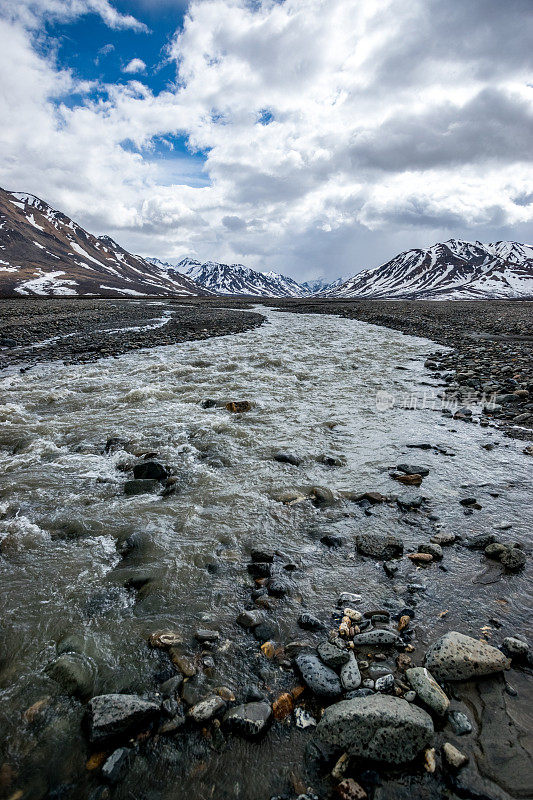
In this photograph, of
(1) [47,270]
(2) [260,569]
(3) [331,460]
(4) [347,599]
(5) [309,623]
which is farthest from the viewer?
(1) [47,270]

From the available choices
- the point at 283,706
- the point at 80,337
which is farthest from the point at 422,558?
the point at 80,337

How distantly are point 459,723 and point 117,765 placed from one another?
7.89 feet

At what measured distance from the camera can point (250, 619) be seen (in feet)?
12.1

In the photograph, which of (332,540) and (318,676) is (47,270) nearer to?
(332,540)

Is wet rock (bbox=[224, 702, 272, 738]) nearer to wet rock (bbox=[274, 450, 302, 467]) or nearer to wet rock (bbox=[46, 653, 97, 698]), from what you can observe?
wet rock (bbox=[46, 653, 97, 698])

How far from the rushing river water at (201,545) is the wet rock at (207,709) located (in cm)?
17

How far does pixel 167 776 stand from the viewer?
2484mm

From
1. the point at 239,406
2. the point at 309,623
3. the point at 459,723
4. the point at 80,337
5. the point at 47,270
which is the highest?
the point at 47,270

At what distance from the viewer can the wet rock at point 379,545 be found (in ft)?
15.3

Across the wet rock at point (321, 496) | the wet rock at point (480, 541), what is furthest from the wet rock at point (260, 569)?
the wet rock at point (480, 541)

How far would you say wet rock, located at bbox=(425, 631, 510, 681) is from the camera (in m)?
3.08

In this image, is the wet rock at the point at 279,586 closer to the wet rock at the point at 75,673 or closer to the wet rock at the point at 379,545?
the wet rock at the point at 379,545

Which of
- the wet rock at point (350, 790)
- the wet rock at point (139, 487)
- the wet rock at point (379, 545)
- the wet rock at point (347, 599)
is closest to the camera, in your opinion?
the wet rock at point (350, 790)

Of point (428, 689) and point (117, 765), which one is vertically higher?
point (428, 689)
